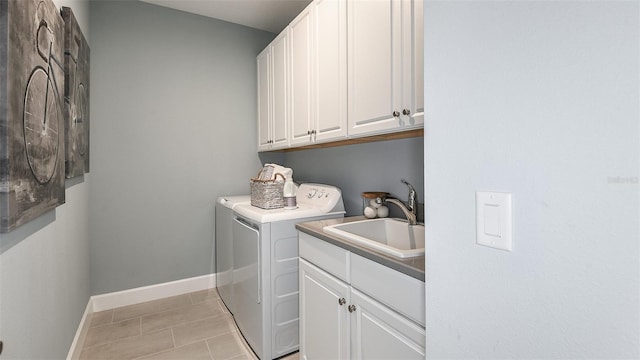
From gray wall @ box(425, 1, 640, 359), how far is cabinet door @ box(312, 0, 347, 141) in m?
1.10

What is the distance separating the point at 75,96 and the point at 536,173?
2220 mm

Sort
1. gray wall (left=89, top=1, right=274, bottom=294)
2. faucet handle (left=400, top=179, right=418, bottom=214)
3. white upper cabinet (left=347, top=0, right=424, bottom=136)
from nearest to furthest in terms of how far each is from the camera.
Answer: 1. white upper cabinet (left=347, top=0, right=424, bottom=136)
2. faucet handle (left=400, top=179, right=418, bottom=214)
3. gray wall (left=89, top=1, right=274, bottom=294)

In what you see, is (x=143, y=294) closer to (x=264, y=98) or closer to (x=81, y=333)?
(x=81, y=333)

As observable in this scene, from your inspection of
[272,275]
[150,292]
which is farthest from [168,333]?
[272,275]

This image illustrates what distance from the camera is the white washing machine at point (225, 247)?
2430 millimetres

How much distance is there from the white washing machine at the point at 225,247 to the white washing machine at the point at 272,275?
37 cm

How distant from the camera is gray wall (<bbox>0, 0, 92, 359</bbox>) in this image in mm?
954

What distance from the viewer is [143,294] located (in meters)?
2.70

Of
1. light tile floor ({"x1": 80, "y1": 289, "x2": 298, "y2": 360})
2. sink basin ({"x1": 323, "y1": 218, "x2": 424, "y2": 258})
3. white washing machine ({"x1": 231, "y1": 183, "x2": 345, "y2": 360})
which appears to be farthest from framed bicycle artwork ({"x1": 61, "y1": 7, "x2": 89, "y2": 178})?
sink basin ({"x1": 323, "y1": 218, "x2": 424, "y2": 258})

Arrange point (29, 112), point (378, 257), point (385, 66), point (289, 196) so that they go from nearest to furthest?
point (29, 112), point (378, 257), point (385, 66), point (289, 196)

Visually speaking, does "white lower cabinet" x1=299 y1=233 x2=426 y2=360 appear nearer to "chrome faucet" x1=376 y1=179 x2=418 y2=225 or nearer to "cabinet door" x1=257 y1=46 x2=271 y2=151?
"chrome faucet" x1=376 y1=179 x2=418 y2=225

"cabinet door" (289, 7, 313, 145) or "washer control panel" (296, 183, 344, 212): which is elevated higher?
"cabinet door" (289, 7, 313, 145)

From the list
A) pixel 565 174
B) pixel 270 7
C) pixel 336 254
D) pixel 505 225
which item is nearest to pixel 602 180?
pixel 565 174

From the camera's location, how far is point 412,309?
102 cm
